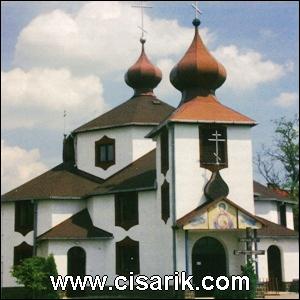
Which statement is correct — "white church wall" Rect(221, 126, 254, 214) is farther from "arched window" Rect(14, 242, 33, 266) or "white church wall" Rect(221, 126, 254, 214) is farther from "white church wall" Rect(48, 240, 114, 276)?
"arched window" Rect(14, 242, 33, 266)

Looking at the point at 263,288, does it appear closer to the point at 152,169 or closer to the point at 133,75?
the point at 152,169

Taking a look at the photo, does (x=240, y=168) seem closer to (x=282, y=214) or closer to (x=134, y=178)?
(x=134, y=178)

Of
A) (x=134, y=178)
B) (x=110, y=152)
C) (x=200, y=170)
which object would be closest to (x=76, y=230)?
(x=134, y=178)

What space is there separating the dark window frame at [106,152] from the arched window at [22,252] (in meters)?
5.84

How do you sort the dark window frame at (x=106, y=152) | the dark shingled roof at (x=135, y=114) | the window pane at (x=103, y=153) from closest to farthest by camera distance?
the dark shingled roof at (x=135, y=114), the dark window frame at (x=106, y=152), the window pane at (x=103, y=153)

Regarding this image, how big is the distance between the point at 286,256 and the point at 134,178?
8394 millimetres

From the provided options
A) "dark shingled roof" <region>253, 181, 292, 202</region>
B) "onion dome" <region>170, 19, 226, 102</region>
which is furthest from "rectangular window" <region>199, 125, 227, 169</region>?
"dark shingled roof" <region>253, 181, 292, 202</region>

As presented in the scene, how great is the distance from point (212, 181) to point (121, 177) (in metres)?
6.84

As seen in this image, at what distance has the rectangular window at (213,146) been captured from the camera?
30.6 meters

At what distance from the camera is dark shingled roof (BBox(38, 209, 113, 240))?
3359cm

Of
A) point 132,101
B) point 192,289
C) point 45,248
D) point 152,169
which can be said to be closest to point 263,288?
point 192,289

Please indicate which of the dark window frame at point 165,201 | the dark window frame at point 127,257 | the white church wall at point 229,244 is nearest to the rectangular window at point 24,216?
the dark window frame at point 127,257

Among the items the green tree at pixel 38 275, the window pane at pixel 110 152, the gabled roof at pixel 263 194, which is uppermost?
the window pane at pixel 110 152

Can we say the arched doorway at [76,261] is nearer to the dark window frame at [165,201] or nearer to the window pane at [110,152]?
the dark window frame at [165,201]
